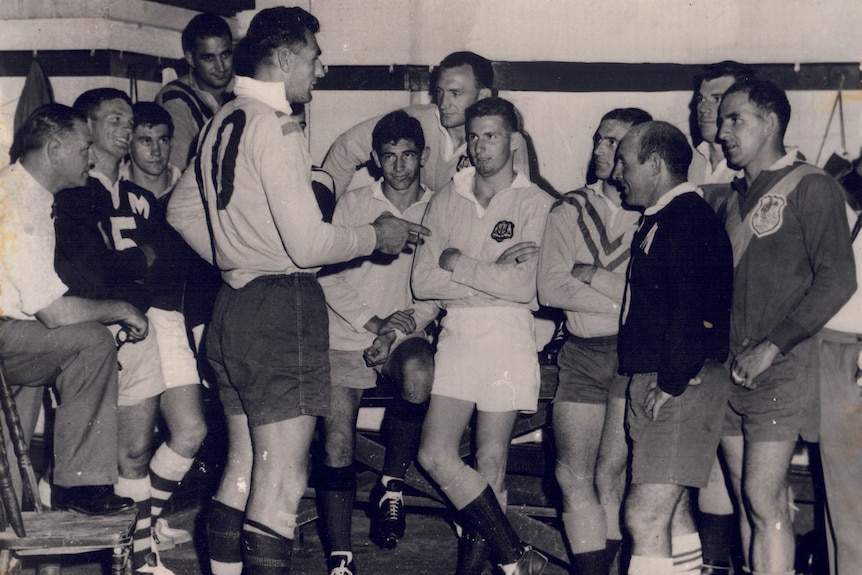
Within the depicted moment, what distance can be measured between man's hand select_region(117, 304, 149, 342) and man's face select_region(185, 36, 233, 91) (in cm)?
164

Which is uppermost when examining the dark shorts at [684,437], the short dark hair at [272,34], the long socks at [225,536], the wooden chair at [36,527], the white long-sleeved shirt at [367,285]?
the short dark hair at [272,34]

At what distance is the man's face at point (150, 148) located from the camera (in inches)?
186

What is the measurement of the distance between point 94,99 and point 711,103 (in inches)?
115

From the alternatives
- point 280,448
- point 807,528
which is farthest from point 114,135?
point 807,528

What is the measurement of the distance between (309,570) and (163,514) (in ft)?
3.82

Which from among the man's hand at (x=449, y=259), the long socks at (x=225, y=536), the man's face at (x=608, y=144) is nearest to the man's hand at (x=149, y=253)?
the long socks at (x=225, y=536)

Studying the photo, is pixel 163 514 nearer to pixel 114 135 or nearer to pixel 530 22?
pixel 114 135

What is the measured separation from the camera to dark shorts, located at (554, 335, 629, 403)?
4.17 metres

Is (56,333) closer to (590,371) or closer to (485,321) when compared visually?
(485,321)

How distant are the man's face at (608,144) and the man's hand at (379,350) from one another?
4.02 ft

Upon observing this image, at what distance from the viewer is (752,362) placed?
3.71 metres

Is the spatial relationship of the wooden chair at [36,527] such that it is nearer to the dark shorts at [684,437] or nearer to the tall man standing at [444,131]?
the dark shorts at [684,437]

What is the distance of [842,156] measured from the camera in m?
5.03

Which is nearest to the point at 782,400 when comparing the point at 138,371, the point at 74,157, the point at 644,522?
the point at 644,522
